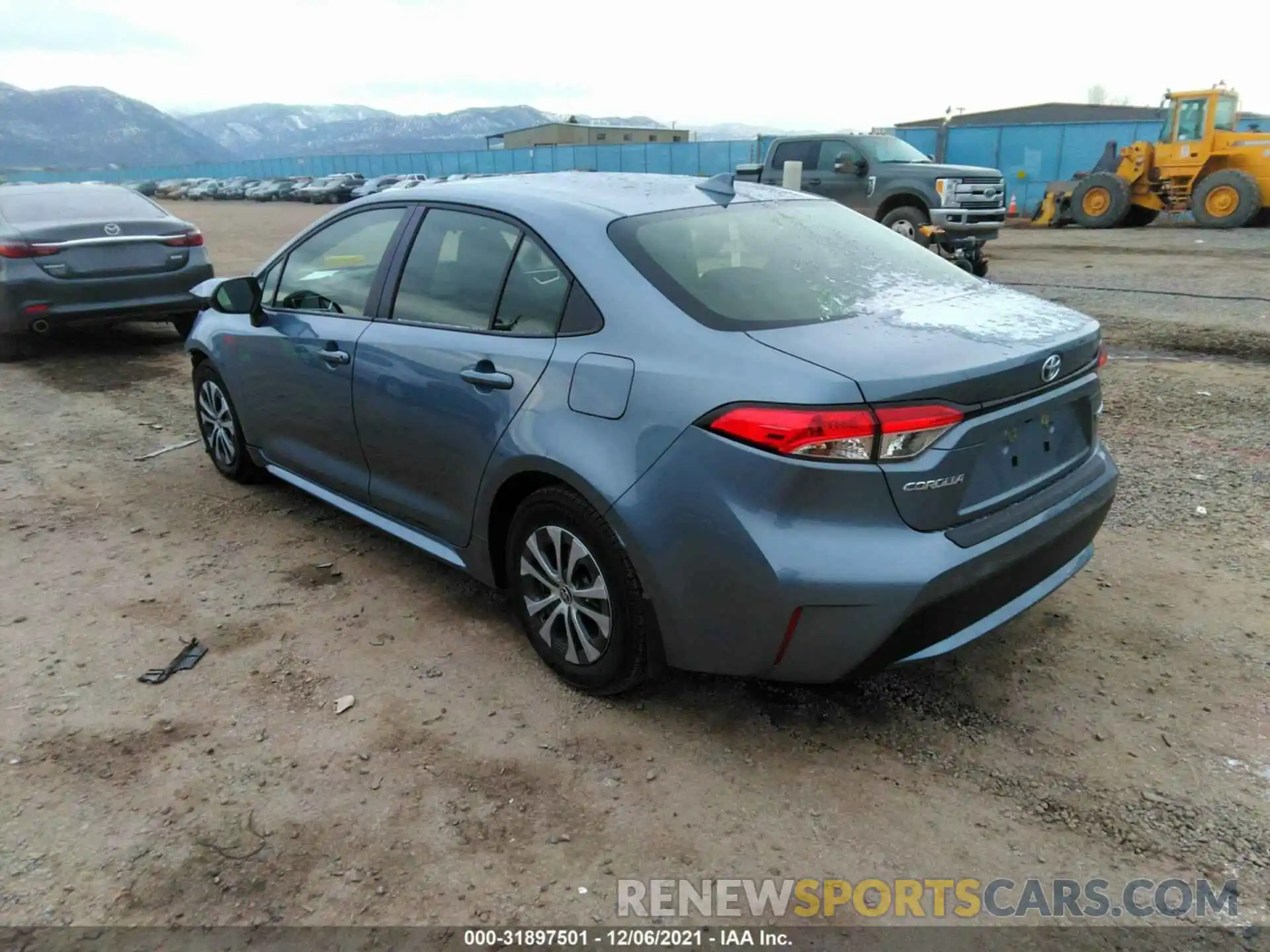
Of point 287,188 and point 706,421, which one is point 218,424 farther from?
point 287,188

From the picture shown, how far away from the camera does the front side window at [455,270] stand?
3.31 m

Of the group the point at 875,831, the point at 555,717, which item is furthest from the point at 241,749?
the point at 875,831

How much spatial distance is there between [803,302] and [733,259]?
1.07 ft

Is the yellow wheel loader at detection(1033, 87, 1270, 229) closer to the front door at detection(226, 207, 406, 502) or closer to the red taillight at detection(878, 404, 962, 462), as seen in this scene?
the front door at detection(226, 207, 406, 502)

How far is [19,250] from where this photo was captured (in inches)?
302

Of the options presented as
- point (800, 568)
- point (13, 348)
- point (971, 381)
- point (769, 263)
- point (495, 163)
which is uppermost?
point (495, 163)

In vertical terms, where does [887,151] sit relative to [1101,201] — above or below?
above

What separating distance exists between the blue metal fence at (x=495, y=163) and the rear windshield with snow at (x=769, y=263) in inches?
178

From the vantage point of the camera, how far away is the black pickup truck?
13500mm


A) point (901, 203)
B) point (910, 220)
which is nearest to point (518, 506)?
point (910, 220)

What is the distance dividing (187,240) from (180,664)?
249 inches

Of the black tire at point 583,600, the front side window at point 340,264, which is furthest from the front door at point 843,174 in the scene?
the black tire at point 583,600

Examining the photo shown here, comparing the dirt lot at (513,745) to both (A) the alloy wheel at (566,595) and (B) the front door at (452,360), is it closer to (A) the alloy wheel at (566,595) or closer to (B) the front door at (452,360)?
(A) the alloy wheel at (566,595)

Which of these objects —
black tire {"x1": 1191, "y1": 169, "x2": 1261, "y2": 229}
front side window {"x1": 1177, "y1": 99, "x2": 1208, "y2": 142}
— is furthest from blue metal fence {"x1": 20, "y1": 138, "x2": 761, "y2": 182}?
black tire {"x1": 1191, "y1": 169, "x2": 1261, "y2": 229}
